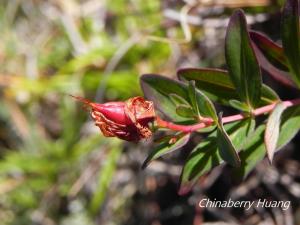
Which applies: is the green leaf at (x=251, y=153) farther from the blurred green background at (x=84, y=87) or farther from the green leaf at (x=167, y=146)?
the blurred green background at (x=84, y=87)

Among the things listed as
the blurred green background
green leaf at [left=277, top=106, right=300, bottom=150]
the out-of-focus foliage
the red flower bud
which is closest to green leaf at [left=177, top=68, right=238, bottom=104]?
green leaf at [left=277, top=106, right=300, bottom=150]

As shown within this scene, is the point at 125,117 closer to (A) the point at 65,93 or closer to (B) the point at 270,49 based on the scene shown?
(B) the point at 270,49

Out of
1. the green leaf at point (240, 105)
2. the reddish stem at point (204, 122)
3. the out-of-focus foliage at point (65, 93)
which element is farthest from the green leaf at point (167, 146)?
the out-of-focus foliage at point (65, 93)

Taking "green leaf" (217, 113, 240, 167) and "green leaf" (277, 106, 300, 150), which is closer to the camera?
"green leaf" (217, 113, 240, 167)

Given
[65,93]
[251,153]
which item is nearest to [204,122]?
[251,153]

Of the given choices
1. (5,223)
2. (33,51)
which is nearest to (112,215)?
(5,223)

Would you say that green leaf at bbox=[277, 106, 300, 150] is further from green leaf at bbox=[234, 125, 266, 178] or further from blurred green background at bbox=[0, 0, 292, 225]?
blurred green background at bbox=[0, 0, 292, 225]
